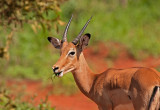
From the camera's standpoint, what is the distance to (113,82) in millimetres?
4754

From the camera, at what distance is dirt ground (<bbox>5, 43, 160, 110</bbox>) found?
30.7 ft

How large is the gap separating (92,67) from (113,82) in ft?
22.7

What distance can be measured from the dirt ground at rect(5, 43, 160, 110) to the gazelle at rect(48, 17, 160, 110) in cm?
340

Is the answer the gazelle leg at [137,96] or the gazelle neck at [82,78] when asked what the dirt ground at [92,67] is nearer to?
the gazelle neck at [82,78]

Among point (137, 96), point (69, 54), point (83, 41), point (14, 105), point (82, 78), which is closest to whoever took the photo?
point (137, 96)

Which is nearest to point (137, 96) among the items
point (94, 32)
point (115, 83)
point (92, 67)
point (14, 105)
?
point (115, 83)

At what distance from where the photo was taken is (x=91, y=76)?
5.40m

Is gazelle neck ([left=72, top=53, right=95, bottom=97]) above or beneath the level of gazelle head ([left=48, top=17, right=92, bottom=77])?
beneath

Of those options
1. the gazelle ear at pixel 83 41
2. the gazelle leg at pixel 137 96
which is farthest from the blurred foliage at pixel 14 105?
the gazelle leg at pixel 137 96

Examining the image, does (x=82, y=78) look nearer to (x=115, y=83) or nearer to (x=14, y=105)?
(x=115, y=83)

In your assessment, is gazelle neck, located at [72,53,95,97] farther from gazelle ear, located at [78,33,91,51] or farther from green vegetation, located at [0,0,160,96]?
green vegetation, located at [0,0,160,96]

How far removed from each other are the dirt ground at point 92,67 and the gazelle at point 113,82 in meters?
3.40

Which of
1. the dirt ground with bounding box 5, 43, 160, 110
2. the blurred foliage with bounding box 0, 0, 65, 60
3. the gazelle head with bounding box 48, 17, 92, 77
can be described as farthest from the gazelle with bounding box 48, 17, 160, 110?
the dirt ground with bounding box 5, 43, 160, 110

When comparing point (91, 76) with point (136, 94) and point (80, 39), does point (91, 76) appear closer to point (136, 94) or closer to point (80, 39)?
point (80, 39)
